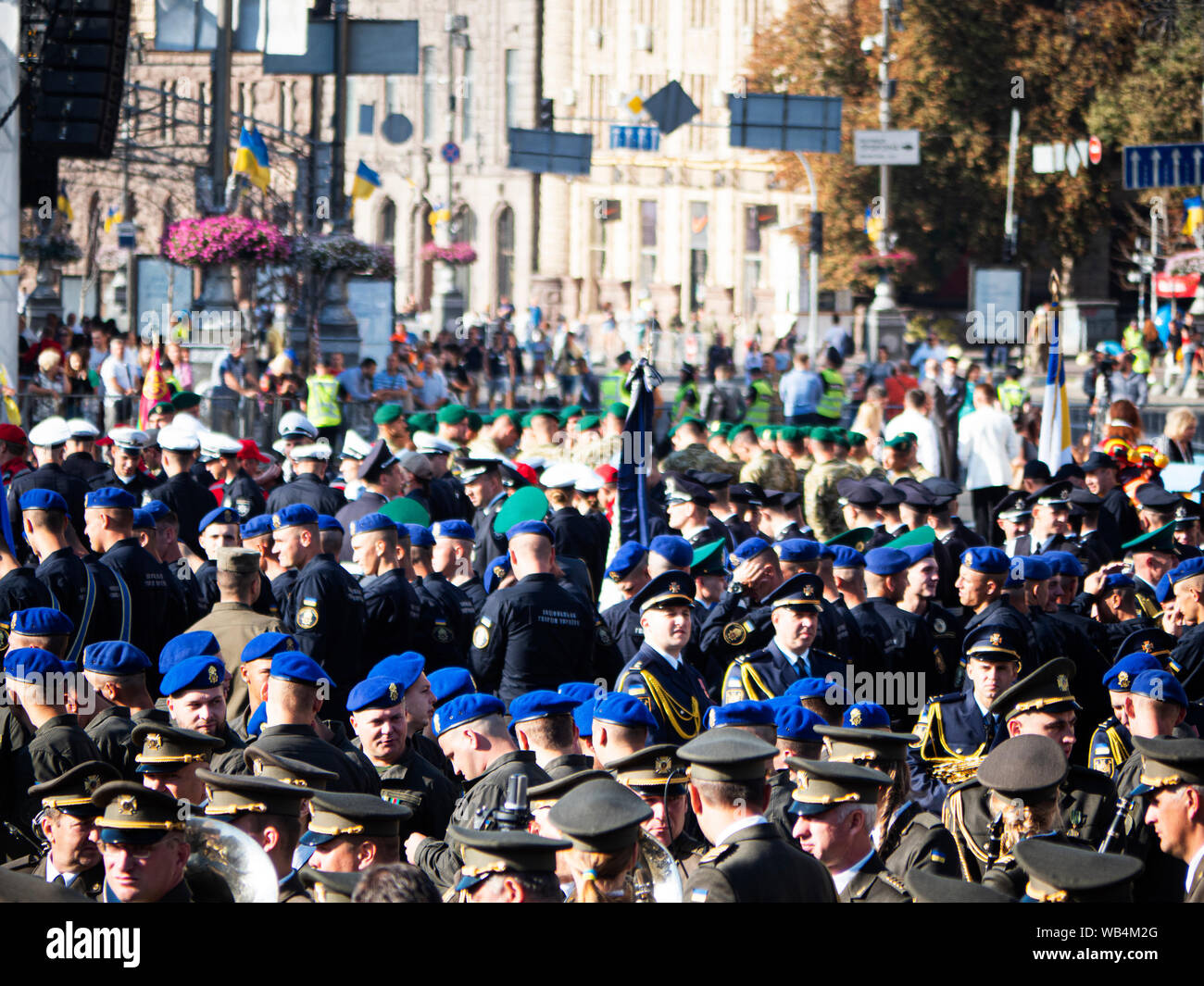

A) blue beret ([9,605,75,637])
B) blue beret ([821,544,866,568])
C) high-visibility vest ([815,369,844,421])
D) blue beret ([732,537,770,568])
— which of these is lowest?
blue beret ([9,605,75,637])

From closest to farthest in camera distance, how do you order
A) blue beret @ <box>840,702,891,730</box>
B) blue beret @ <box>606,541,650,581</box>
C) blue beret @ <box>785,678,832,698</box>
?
blue beret @ <box>840,702,891,730</box>, blue beret @ <box>785,678,832,698</box>, blue beret @ <box>606,541,650,581</box>

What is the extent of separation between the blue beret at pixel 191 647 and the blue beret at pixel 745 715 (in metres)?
2.08

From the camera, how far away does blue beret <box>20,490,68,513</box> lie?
29.1 ft

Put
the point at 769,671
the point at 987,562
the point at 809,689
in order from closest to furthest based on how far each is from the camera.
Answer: the point at 809,689 → the point at 769,671 → the point at 987,562

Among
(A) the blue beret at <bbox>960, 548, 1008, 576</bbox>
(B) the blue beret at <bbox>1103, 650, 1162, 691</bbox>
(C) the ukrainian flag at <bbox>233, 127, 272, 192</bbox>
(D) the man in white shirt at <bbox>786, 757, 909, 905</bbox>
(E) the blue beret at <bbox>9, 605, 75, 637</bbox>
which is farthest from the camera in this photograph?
(C) the ukrainian flag at <bbox>233, 127, 272, 192</bbox>

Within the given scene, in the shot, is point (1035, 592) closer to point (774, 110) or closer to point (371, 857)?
point (371, 857)

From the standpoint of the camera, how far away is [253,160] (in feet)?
93.3

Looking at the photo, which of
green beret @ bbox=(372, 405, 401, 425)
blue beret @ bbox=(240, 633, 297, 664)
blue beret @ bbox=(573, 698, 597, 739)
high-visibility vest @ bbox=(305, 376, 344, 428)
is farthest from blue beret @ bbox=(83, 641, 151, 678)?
high-visibility vest @ bbox=(305, 376, 344, 428)

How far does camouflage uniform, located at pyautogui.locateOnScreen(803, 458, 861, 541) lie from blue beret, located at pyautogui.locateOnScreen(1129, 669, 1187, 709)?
573 centimetres

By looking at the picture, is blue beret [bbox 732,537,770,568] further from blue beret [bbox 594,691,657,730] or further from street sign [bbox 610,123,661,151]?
street sign [bbox 610,123,661,151]

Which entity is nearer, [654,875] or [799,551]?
[654,875]

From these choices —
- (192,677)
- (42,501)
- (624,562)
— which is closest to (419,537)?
(624,562)

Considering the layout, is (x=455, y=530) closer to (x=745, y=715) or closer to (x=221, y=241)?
(x=745, y=715)

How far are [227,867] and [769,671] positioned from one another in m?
3.52
